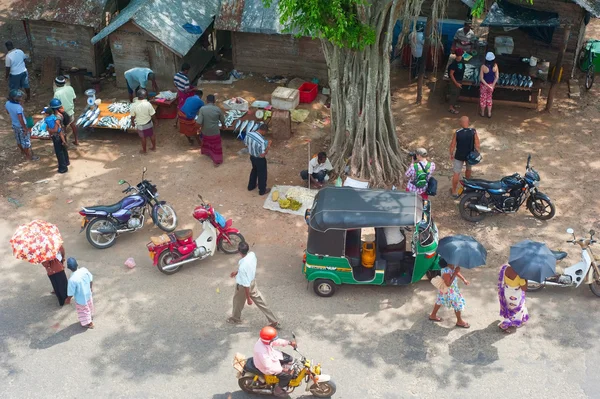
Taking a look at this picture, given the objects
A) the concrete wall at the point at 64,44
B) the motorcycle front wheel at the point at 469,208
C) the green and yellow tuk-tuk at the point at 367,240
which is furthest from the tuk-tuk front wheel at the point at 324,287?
the concrete wall at the point at 64,44

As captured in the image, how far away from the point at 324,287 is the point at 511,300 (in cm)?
281

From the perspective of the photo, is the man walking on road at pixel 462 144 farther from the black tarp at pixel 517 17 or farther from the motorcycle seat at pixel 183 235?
the motorcycle seat at pixel 183 235

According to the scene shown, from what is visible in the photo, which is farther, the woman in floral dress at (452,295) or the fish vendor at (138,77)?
the fish vendor at (138,77)

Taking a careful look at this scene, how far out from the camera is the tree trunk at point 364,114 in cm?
1264

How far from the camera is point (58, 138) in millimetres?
13250

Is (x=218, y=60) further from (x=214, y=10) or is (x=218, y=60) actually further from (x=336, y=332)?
(x=336, y=332)

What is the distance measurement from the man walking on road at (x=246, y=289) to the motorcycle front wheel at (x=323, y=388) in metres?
1.49

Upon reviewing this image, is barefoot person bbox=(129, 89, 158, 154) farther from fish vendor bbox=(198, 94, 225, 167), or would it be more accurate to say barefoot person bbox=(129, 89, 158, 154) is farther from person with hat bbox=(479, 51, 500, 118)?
person with hat bbox=(479, 51, 500, 118)

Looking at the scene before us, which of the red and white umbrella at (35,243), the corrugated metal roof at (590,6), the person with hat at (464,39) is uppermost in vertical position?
the corrugated metal roof at (590,6)

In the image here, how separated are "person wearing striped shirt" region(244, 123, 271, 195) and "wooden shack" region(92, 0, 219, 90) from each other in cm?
498

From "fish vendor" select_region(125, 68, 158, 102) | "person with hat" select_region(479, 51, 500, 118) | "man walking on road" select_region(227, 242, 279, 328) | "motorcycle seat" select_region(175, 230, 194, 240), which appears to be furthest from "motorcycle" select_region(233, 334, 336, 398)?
"fish vendor" select_region(125, 68, 158, 102)

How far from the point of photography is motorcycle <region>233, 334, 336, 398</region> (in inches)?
316

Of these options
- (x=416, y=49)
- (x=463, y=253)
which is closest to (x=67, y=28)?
(x=416, y=49)

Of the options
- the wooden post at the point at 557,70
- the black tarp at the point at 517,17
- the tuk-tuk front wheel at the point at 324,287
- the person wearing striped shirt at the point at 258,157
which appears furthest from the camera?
the black tarp at the point at 517,17
